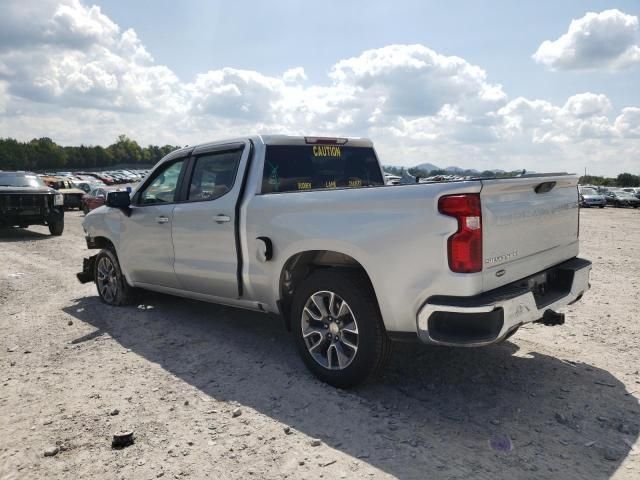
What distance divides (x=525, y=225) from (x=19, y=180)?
1423cm

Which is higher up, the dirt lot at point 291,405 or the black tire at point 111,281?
the black tire at point 111,281

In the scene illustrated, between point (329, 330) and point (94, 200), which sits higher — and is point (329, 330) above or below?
below

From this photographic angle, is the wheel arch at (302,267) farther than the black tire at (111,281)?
No

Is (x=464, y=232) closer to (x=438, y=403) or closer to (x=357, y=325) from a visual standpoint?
Result: (x=357, y=325)

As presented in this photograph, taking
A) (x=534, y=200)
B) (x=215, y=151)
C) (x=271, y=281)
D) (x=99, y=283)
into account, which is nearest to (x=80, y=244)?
(x=99, y=283)

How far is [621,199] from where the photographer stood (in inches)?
1540

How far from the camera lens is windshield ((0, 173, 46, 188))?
1361cm

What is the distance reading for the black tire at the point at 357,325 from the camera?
11.4ft

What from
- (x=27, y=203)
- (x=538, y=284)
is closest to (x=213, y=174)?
(x=538, y=284)

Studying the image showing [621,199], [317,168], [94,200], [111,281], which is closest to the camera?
[317,168]

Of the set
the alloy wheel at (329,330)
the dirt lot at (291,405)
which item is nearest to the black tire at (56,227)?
the dirt lot at (291,405)

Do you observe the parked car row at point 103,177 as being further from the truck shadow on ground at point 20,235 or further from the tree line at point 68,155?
the tree line at point 68,155

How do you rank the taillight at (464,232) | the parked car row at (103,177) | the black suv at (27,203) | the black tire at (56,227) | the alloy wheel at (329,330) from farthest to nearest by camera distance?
the parked car row at (103,177)
the black tire at (56,227)
the black suv at (27,203)
the alloy wheel at (329,330)
the taillight at (464,232)

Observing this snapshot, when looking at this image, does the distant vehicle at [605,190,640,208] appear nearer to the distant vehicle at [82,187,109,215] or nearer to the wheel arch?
the distant vehicle at [82,187,109,215]
